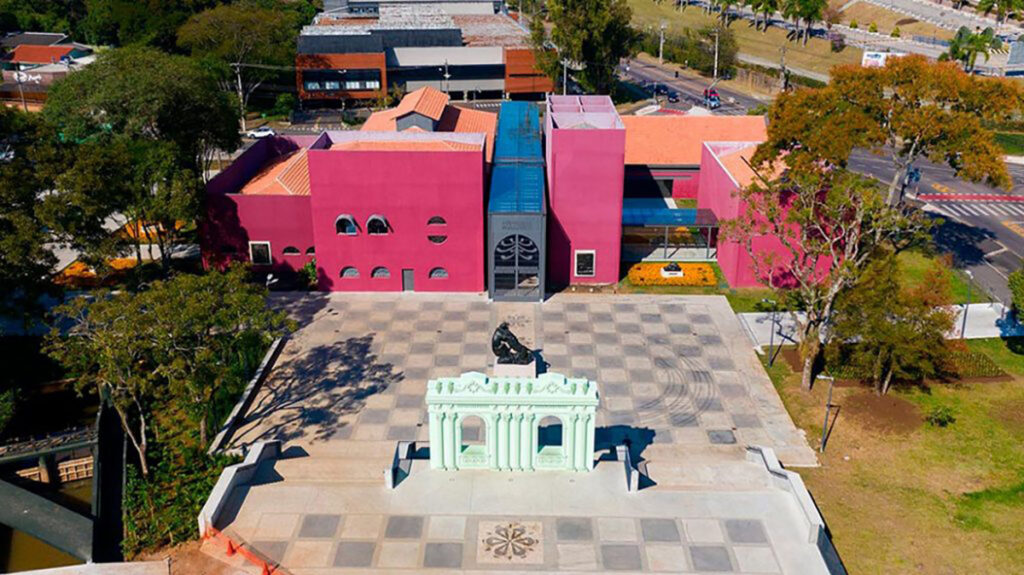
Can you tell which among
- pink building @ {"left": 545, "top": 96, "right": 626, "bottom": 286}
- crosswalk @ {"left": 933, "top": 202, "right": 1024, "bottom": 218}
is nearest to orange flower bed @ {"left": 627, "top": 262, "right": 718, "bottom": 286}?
pink building @ {"left": 545, "top": 96, "right": 626, "bottom": 286}

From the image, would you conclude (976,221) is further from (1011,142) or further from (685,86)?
(685,86)

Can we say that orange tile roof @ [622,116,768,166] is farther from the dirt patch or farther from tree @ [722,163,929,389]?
the dirt patch

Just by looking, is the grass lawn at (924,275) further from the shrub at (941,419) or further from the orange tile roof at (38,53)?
the orange tile roof at (38,53)

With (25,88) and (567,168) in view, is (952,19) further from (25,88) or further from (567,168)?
(25,88)

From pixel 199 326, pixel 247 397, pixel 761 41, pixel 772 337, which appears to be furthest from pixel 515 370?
pixel 761 41

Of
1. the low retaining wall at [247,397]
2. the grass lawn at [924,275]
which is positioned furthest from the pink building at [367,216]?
the grass lawn at [924,275]
